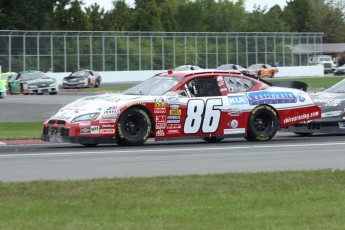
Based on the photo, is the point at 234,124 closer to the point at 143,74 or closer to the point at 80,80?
the point at 80,80

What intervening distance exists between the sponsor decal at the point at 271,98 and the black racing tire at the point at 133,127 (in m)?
2.31

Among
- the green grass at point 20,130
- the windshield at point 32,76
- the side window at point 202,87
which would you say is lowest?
the green grass at point 20,130

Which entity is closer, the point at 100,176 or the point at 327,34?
the point at 100,176

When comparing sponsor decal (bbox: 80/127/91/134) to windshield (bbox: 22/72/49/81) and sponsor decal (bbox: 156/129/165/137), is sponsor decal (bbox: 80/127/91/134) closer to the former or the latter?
sponsor decal (bbox: 156/129/165/137)

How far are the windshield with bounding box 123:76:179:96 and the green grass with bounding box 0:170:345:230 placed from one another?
611 centimetres

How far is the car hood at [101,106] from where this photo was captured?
1639cm

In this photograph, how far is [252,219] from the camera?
331 inches

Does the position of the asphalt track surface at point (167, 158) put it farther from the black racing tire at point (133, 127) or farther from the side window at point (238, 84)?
the side window at point (238, 84)

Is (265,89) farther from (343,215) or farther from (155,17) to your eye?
(155,17)

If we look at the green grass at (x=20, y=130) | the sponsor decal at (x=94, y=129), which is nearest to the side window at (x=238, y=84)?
the sponsor decal at (x=94, y=129)

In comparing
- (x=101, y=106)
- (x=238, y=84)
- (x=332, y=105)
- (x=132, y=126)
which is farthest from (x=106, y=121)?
(x=332, y=105)

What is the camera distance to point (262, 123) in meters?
18.1

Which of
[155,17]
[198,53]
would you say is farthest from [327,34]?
[198,53]

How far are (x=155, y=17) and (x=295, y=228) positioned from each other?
307 feet
